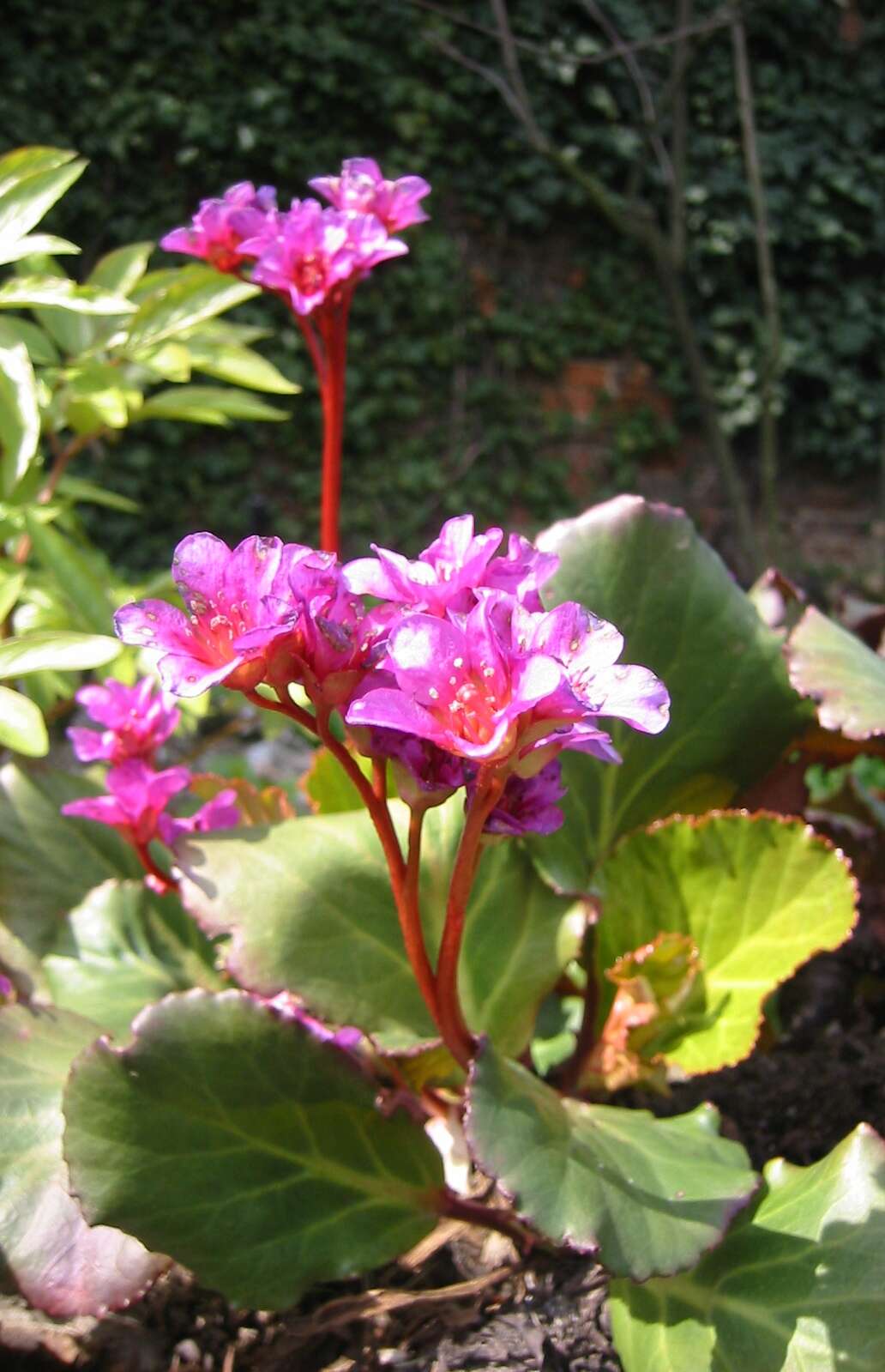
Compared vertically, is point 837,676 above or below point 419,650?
below

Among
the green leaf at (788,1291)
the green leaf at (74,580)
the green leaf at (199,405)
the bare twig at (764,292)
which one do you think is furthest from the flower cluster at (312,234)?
the bare twig at (764,292)

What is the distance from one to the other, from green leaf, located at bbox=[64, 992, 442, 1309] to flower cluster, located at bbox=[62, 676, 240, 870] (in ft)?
0.74

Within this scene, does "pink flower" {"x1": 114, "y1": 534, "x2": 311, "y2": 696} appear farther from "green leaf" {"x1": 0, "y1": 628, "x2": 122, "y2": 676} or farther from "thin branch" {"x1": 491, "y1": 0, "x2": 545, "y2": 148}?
"thin branch" {"x1": 491, "y1": 0, "x2": 545, "y2": 148}

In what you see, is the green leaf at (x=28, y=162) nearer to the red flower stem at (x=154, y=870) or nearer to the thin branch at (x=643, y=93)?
the red flower stem at (x=154, y=870)

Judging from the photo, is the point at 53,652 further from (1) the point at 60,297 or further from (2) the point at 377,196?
(2) the point at 377,196

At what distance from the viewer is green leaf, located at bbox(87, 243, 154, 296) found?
47.4 inches

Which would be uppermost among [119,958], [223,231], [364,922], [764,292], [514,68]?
[223,231]

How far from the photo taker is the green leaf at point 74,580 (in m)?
1.15

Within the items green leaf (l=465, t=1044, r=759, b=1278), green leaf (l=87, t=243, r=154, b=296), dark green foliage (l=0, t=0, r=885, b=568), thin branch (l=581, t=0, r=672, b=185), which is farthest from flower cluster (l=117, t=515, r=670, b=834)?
thin branch (l=581, t=0, r=672, b=185)

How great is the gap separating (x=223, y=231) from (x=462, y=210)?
12.1 ft

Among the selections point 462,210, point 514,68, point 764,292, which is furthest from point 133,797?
point 462,210

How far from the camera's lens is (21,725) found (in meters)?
0.81

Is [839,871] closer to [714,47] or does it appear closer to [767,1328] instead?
[767,1328]

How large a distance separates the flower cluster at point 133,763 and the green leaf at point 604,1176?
1.19ft
